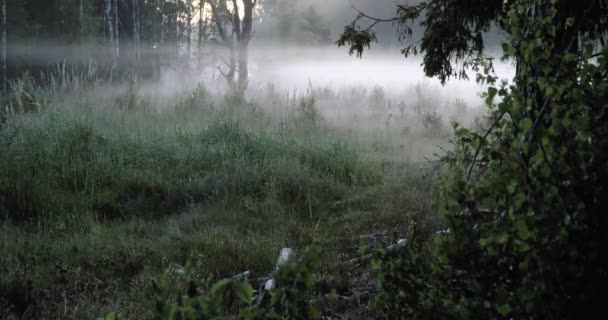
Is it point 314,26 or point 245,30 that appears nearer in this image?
point 245,30

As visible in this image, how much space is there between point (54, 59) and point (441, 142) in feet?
83.7

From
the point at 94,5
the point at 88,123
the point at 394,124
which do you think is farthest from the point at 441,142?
the point at 94,5

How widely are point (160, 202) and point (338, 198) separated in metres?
2.03

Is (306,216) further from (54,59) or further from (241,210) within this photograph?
(54,59)

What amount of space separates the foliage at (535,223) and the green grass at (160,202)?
0.64 m

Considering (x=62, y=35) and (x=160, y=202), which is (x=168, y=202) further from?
(x=62, y=35)

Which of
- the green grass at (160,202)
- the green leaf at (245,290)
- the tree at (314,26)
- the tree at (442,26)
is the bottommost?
the green grass at (160,202)

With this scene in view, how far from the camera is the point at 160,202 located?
5555mm

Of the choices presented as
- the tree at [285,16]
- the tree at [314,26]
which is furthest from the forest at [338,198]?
the tree at [314,26]

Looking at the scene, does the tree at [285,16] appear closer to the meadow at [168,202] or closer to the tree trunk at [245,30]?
the tree trunk at [245,30]

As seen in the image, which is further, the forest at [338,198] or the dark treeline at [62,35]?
the dark treeline at [62,35]

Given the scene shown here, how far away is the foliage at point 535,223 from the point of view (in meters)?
1.42

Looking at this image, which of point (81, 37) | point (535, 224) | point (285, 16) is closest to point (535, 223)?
point (535, 224)

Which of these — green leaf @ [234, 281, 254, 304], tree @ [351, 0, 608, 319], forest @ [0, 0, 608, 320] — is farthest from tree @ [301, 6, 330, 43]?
green leaf @ [234, 281, 254, 304]
